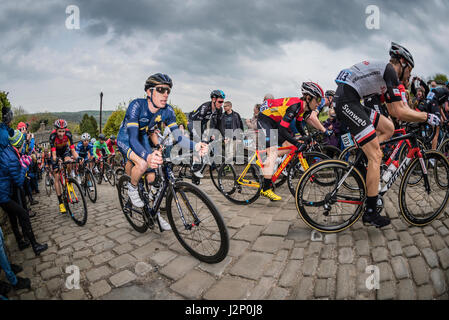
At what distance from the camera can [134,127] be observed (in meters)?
3.06

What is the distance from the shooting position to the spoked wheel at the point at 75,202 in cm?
444

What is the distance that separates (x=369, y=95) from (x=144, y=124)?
333 cm

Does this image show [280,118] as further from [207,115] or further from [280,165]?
[207,115]

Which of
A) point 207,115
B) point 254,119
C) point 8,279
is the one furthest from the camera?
point 254,119

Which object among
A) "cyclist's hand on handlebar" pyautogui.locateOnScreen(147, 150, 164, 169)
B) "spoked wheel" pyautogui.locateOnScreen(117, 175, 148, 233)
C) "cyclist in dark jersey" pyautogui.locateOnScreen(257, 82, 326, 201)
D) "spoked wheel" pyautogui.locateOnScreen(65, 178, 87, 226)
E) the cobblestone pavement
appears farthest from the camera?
"spoked wheel" pyautogui.locateOnScreen(65, 178, 87, 226)

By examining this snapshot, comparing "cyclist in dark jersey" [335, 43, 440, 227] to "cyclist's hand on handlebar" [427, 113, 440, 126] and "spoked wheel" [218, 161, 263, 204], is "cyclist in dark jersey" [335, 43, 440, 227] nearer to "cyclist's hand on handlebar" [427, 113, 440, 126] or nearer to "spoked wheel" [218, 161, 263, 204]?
"cyclist's hand on handlebar" [427, 113, 440, 126]

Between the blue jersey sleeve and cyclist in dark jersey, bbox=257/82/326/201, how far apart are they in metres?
2.43

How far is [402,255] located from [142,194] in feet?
11.3

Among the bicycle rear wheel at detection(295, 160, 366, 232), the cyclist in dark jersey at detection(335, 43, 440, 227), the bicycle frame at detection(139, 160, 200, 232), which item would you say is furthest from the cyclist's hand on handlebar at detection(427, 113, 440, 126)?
the bicycle frame at detection(139, 160, 200, 232)

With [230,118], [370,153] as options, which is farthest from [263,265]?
[230,118]

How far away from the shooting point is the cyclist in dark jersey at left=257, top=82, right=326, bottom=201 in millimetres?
3975

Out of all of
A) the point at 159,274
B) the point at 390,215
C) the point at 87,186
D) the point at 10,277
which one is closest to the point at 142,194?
the point at 159,274
